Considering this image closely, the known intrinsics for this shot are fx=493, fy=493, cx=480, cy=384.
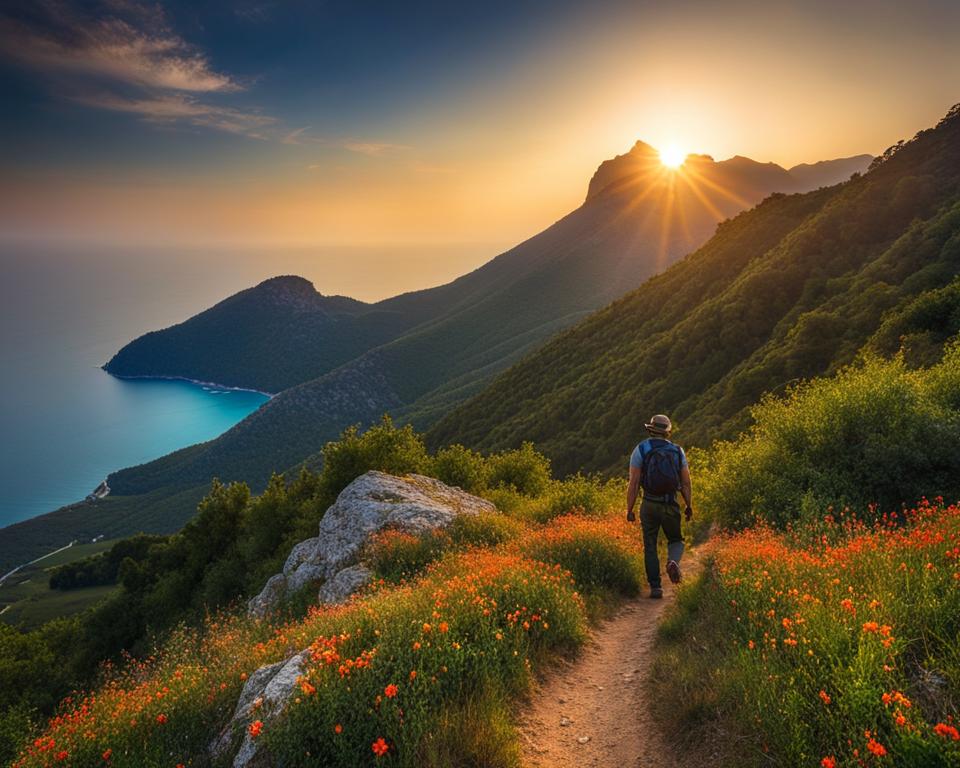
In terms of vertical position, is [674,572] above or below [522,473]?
above

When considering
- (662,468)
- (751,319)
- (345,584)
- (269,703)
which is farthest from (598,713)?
(751,319)

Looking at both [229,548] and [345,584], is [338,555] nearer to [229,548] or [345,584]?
[345,584]

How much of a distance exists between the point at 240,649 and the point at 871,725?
7583mm

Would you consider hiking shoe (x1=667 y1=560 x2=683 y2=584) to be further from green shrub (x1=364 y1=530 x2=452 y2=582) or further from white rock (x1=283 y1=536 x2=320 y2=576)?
Answer: white rock (x1=283 y1=536 x2=320 y2=576)

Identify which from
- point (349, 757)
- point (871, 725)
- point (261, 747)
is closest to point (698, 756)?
point (871, 725)

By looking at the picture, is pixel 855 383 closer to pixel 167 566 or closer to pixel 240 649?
pixel 240 649

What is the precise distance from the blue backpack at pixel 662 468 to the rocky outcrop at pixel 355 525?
587 cm

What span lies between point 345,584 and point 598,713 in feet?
21.3

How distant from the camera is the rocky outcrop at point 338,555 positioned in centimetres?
472

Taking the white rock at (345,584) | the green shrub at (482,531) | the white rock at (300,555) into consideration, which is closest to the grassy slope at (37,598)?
the white rock at (300,555)

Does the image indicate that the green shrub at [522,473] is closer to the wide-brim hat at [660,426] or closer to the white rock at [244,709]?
the wide-brim hat at [660,426]

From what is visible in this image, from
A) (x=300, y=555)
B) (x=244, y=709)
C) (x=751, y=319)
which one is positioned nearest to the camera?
(x=244, y=709)

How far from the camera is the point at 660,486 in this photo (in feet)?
26.1

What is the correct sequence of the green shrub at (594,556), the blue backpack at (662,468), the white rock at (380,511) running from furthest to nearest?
the white rock at (380,511) < the green shrub at (594,556) < the blue backpack at (662,468)
